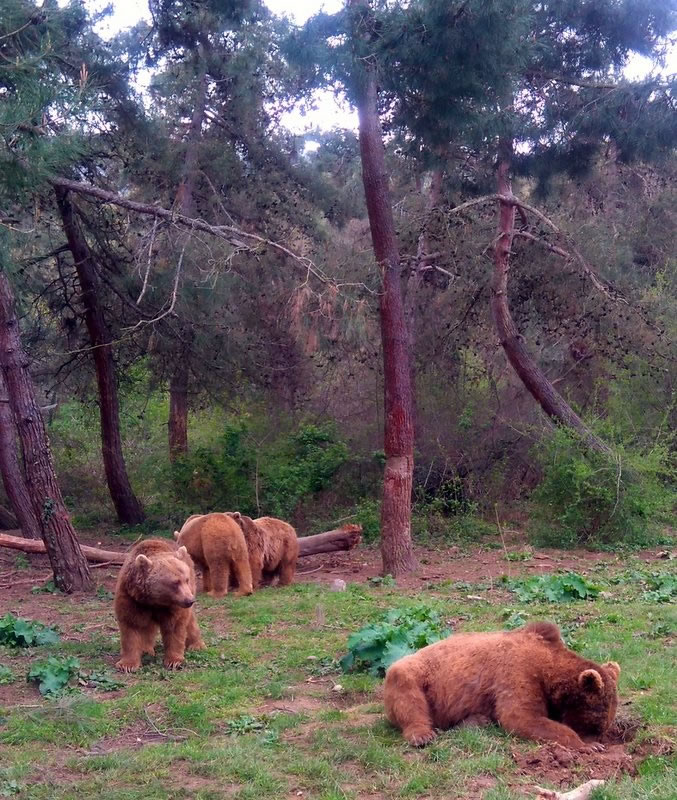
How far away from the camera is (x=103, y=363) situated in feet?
66.6

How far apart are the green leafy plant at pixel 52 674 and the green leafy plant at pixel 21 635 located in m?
1.40

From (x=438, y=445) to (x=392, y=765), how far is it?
16.7m

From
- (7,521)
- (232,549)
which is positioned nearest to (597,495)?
(232,549)

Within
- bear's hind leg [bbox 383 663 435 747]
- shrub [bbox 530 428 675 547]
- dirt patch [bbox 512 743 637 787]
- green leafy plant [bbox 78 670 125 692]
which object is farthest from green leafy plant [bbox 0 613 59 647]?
shrub [bbox 530 428 675 547]

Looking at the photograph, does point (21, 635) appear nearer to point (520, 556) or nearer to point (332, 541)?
point (332, 541)

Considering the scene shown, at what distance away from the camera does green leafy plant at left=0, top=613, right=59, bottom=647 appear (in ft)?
31.0

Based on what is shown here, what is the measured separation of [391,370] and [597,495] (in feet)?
18.9

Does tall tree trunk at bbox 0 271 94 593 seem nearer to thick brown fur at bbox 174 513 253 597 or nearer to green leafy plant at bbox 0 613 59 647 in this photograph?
thick brown fur at bbox 174 513 253 597

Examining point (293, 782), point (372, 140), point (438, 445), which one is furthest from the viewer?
point (438, 445)

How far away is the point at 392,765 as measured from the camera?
18.3 feet

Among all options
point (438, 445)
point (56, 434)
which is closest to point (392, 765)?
point (438, 445)

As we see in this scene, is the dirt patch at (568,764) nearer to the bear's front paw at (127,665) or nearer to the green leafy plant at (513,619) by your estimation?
the green leafy plant at (513,619)

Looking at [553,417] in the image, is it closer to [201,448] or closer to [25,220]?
[201,448]

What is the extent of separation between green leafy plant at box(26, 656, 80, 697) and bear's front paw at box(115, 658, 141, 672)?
406mm
